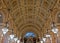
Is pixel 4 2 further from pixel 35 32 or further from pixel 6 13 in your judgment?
pixel 35 32

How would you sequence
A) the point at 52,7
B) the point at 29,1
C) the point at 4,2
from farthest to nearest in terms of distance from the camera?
1. the point at 29,1
2. the point at 52,7
3. the point at 4,2

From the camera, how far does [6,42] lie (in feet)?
63.1

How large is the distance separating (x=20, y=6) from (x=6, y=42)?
5.12m

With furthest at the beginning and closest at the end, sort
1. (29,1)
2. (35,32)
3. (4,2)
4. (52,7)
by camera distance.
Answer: (35,32) → (29,1) → (52,7) → (4,2)

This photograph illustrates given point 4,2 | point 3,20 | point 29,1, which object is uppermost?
point 29,1

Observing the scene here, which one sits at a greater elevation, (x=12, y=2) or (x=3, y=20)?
(x=12, y=2)

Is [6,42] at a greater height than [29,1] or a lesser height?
lesser

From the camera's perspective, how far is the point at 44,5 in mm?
18562

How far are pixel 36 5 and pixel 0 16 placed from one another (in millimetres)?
4986

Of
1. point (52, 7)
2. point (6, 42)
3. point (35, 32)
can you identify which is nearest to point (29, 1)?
point (52, 7)

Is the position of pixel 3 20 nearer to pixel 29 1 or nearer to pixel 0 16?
pixel 0 16

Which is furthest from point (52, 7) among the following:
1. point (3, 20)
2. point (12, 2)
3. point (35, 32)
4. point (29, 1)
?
point (35, 32)

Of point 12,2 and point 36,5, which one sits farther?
point 36,5

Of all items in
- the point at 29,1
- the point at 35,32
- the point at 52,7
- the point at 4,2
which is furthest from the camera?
the point at 35,32
